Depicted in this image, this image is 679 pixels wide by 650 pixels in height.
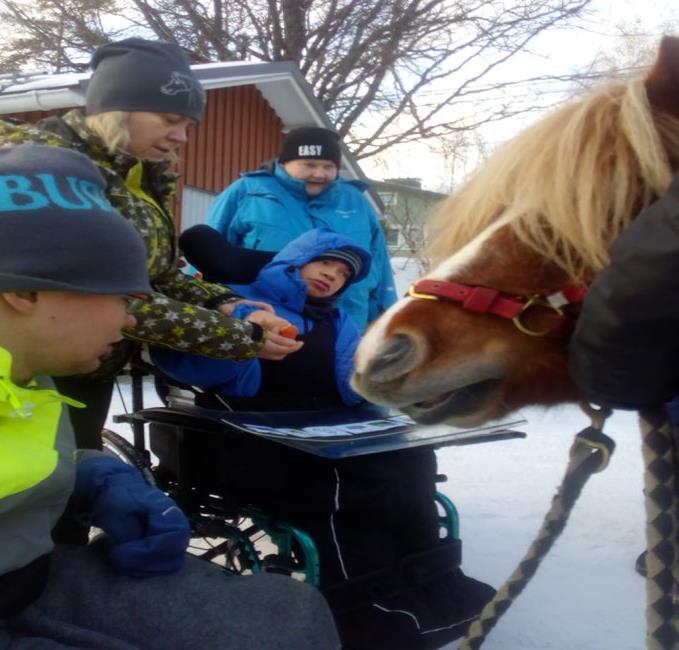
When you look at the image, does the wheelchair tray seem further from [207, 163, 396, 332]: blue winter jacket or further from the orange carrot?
[207, 163, 396, 332]: blue winter jacket

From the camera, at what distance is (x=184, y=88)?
2402 millimetres

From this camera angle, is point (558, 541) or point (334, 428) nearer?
point (334, 428)

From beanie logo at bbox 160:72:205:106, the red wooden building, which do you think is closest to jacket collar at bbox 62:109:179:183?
beanie logo at bbox 160:72:205:106

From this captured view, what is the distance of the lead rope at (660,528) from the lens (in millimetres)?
1212

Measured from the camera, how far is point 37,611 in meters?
1.30

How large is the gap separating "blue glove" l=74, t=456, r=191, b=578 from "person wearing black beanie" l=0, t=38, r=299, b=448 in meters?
0.64

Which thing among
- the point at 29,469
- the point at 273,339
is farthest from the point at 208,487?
the point at 29,469

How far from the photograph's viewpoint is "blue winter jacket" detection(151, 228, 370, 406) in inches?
98.3

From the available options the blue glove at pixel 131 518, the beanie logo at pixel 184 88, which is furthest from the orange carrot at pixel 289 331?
the blue glove at pixel 131 518

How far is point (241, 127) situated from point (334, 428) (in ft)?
28.6

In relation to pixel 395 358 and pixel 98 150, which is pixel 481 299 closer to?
pixel 395 358

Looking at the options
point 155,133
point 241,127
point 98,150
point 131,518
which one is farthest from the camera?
point 241,127

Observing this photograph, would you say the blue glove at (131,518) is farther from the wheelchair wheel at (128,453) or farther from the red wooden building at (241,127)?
the red wooden building at (241,127)

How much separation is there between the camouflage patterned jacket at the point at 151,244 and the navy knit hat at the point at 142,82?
102 mm
